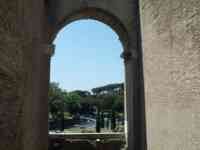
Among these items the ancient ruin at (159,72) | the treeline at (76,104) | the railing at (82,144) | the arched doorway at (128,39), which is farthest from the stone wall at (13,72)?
the treeline at (76,104)

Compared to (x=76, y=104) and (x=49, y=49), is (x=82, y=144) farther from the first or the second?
(x=76, y=104)

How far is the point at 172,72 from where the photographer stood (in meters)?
2.71

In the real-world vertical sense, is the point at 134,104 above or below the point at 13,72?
below

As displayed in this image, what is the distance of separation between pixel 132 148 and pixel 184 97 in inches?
233

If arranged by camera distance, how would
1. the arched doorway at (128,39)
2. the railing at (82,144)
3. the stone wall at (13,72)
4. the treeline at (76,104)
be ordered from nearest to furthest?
the stone wall at (13,72) < the arched doorway at (128,39) < the railing at (82,144) < the treeline at (76,104)

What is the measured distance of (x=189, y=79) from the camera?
2.43 m

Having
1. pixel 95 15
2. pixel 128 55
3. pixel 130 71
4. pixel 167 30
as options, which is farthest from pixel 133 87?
pixel 167 30

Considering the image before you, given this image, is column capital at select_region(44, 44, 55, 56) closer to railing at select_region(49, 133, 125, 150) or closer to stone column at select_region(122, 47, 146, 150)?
stone column at select_region(122, 47, 146, 150)

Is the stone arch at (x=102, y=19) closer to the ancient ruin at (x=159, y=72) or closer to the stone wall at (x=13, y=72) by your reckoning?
the ancient ruin at (x=159, y=72)

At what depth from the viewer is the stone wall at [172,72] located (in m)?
2.37

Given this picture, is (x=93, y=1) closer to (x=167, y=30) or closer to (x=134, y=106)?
(x=134, y=106)

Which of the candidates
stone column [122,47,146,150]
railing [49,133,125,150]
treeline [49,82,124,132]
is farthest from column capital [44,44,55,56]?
treeline [49,82,124,132]

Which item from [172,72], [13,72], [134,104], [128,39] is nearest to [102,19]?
[128,39]

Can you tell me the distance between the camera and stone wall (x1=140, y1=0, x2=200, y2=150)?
2367mm
